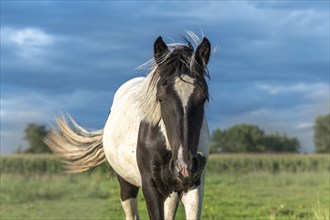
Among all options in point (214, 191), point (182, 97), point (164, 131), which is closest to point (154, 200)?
point (164, 131)

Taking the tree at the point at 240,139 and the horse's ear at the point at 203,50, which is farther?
the tree at the point at 240,139

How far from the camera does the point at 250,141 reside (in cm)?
6231

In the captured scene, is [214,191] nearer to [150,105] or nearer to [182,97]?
[150,105]

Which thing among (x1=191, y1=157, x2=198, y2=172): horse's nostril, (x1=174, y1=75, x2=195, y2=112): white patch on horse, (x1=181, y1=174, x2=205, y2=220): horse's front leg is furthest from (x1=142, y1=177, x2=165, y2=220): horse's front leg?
(x1=174, y1=75, x2=195, y2=112): white patch on horse

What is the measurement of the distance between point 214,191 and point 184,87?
16.3 meters

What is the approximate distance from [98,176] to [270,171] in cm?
1482

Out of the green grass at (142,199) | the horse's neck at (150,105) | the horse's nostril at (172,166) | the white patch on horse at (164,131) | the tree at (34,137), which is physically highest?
the tree at (34,137)

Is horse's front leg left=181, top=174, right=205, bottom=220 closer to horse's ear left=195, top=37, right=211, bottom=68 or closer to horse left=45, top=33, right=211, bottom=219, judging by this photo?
horse left=45, top=33, right=211, bottom=219

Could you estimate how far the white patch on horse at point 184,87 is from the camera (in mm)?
4297

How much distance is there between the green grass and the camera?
1297cm

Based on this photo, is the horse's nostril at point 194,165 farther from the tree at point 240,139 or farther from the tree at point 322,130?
the tree at point 322,130

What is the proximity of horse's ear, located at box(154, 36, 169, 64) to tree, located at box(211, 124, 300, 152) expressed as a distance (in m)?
55.4

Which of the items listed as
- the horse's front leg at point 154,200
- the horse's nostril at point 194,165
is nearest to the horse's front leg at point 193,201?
the horse's front leg at point 154,200

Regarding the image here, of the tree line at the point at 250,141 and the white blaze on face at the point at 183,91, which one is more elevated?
the tree line at the point at 250,141
